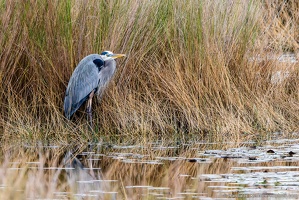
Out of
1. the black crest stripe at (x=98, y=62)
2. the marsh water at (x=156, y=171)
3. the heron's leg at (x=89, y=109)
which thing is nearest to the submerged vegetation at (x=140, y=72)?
the heron's leg at (x=89, y=109)

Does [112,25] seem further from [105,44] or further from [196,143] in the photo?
[196,143]

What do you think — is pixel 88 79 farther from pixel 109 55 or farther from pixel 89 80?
pixel 109 55

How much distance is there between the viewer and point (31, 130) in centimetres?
731

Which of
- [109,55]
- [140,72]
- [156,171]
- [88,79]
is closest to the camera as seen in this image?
[156,171]

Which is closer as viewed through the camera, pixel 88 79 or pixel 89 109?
pixel 89 109

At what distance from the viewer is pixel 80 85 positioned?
300 inches

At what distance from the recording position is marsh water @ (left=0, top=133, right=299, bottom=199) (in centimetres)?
486

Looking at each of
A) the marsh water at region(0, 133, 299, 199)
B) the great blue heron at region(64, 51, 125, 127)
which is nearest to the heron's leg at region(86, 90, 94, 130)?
the great blue heron at region(64, 51, 125, 127)

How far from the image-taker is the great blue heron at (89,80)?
7461mm

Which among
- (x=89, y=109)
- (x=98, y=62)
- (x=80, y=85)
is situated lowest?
(x=89, y=109)

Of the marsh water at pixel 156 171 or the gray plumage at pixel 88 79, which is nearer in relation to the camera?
the marsh water at pixel 156 171

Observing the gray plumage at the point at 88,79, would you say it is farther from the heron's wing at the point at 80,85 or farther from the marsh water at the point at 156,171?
the marsh water at the point at 156,171

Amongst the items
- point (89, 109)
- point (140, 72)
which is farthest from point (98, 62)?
point (140, 72)

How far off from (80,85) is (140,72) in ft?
2.58
